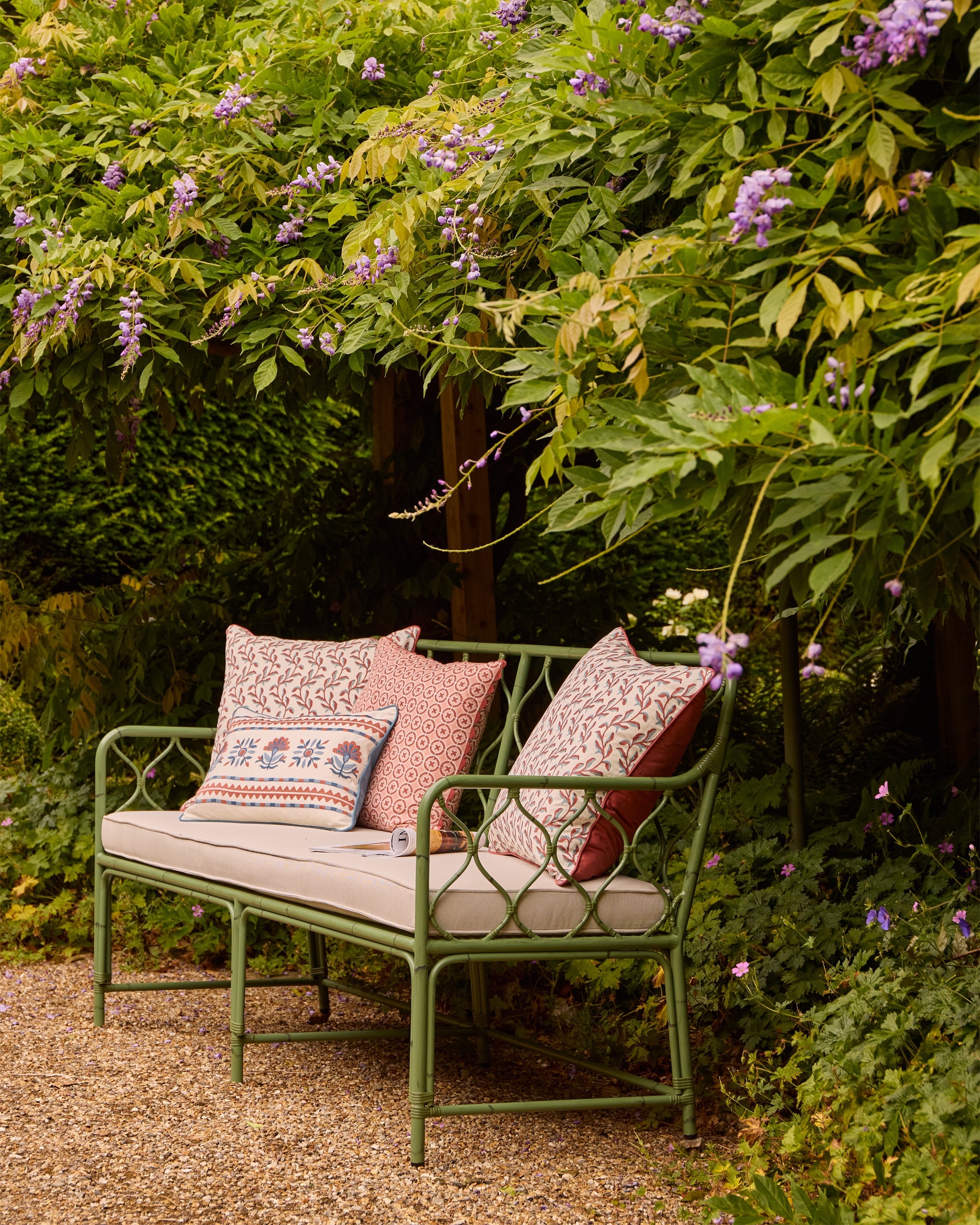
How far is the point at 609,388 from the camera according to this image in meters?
2.26

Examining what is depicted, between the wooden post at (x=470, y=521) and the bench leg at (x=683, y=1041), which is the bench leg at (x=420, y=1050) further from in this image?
the wooden post at (x=470, y=521)

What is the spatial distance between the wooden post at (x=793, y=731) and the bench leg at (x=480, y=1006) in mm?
836

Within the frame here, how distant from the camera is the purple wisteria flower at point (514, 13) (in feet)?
9.93

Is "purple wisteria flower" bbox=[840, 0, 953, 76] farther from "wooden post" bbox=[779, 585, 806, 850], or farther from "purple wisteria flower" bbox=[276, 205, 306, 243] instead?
"purple wisteria flower" bbox=[276, 205, 306, 243]

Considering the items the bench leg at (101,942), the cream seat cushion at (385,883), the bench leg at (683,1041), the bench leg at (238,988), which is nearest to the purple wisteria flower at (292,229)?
the cream seat cushion at (385,883)

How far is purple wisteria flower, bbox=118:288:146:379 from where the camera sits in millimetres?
3354

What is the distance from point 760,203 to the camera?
1.83m

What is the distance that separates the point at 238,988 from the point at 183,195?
6.23 ft

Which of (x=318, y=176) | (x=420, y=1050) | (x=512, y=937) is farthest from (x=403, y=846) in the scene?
(x=318, y=176)

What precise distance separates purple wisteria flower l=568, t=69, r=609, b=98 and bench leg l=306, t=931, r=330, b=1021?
94.8 inches

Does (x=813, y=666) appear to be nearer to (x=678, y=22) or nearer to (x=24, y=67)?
(x=678, y=22)

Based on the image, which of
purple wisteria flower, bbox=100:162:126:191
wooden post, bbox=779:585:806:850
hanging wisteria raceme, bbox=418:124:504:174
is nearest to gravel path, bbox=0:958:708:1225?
wooden post, bbox=779:585:806:850

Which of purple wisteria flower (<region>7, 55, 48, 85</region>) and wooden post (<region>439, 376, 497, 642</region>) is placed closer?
purple wisteria flower (<region>7, 55, 48, 85</region>)

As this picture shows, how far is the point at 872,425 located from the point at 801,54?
1.77 ft
